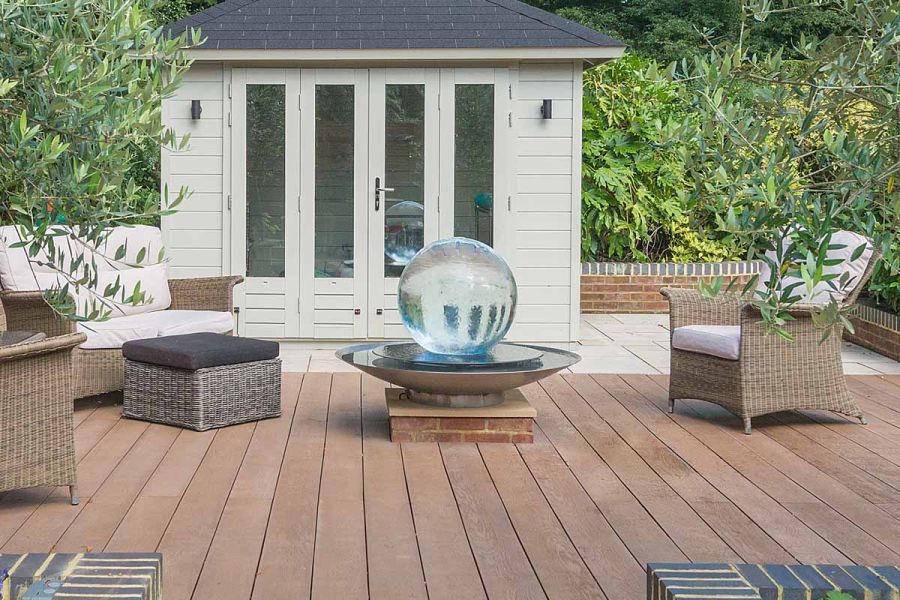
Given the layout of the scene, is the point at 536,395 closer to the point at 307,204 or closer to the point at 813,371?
the point at 813,371

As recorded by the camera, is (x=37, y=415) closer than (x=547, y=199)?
Yes

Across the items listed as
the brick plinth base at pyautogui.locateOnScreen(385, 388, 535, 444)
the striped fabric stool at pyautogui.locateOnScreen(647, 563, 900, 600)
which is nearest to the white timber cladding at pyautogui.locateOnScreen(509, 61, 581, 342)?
the brick plinth base at pyautogui.locateOnScreen(385, 388, 535, 444)

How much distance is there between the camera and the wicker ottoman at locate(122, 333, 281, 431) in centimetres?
557

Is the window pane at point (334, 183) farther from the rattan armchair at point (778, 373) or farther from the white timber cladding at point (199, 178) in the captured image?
the rattan armchair at point (778, 373)

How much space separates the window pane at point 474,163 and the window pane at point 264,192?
4.53 feet

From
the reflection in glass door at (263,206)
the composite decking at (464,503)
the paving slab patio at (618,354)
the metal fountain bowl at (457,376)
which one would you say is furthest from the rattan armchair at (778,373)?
the reflection in glass door at (263,206)

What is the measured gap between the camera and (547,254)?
8742mm

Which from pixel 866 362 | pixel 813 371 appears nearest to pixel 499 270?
pixel 813 371

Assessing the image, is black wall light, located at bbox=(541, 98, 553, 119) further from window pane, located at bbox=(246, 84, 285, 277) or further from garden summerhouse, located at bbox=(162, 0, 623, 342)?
window pane, located at bbox=(246, 84, 285, 277)

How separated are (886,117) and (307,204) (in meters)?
6.83

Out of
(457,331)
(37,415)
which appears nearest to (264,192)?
(457,331)

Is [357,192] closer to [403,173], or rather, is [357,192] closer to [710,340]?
Answer: [403,173]

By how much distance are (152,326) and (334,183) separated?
8.90 feet

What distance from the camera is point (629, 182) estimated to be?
38.2ft
